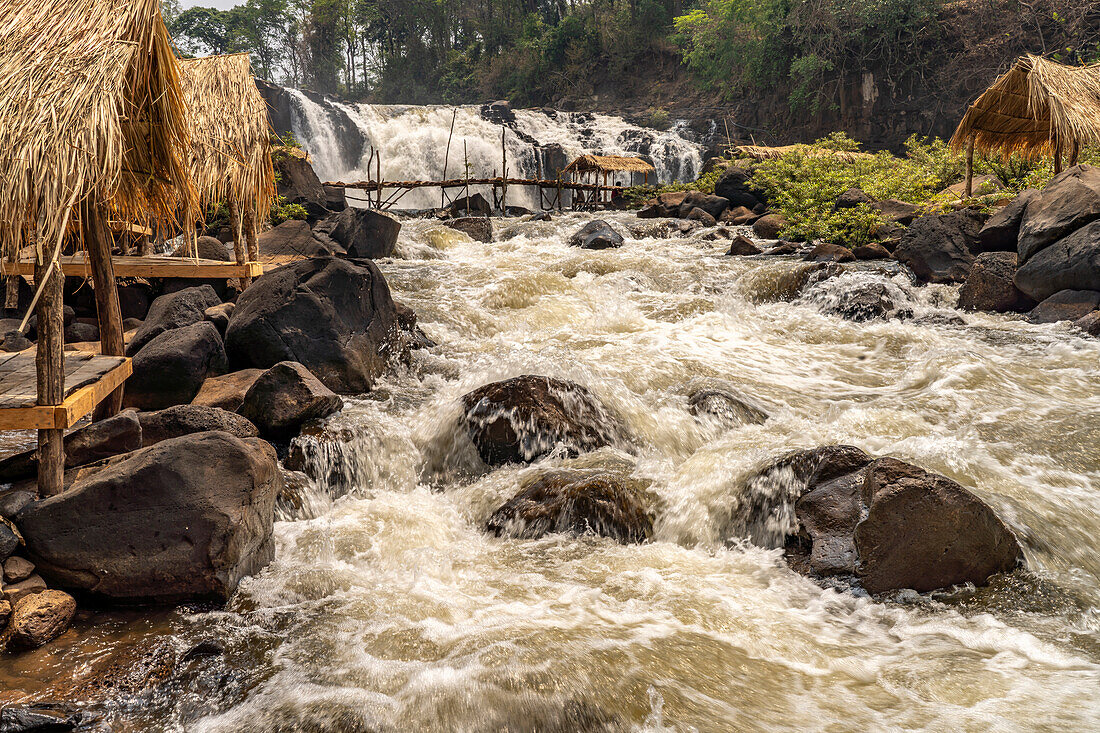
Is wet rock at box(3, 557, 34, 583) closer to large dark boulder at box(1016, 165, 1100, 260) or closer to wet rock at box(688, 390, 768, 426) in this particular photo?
wet rock at box(688, 390, 768, 426)

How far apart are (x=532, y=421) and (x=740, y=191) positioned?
1402 cm

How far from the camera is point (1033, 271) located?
8.55 metres

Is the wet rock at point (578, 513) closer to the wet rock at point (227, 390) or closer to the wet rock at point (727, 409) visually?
the wet rock at point (727, 409)

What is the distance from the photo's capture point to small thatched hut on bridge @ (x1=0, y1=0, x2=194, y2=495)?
319 centimetres

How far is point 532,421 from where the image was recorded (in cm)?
538

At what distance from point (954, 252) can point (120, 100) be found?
10.5 metres

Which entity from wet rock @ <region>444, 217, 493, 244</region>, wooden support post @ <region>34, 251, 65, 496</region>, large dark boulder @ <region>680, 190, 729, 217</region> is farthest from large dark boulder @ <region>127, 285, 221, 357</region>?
large dark boulder @ <region>680, 190, 729, 217</region>

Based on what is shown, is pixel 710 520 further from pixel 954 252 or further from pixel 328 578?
pixel 954 252

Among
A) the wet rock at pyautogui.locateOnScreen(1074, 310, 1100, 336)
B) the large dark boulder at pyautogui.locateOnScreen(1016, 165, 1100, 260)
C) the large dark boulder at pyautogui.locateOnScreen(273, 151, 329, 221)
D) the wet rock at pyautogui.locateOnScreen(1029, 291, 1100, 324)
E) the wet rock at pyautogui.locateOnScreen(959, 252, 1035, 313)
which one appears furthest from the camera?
the large dark boulder at pyautogui.locateOnScreen(273, 151, 329, 221)

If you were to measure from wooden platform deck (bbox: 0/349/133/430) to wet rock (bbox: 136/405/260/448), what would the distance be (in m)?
0.37

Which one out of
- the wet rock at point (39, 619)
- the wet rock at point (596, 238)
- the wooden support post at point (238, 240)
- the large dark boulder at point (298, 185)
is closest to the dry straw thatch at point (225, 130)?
the wooden support post at point (238, 240)

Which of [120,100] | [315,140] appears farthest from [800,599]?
[315,140]

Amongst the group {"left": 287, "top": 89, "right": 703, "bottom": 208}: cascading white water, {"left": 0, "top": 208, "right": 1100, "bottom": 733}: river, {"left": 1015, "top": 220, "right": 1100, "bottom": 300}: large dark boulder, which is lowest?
{"left": 0, "top": 208, "right": 1100, "bottom": 733}: river

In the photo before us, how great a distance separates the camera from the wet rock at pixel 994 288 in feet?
29.3
